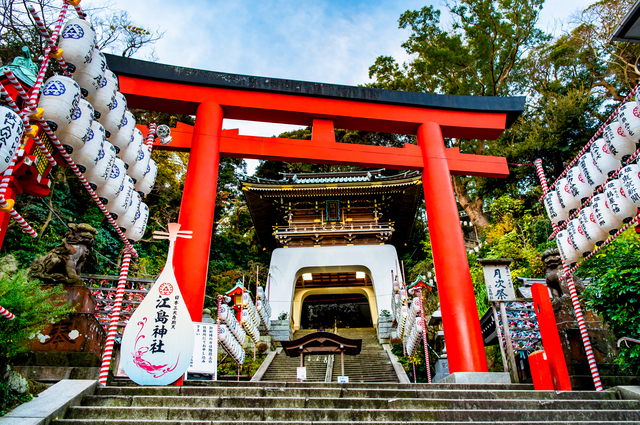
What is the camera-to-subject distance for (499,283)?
6258 mm

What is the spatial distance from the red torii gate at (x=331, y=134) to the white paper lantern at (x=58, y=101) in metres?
3.10

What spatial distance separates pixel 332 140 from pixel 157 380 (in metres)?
5.37

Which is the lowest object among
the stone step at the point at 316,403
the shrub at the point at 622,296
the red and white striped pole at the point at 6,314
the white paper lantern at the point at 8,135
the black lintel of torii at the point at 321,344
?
the stone step at the point at 316,403

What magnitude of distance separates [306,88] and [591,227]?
562 cm

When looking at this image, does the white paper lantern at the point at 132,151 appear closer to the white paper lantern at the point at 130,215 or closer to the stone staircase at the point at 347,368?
the white paper lantern at the point at 130,215

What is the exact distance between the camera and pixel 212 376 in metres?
6.94

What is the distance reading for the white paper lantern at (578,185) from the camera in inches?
186

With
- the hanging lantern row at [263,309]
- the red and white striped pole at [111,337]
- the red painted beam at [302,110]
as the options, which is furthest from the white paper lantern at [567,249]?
the hanging lantern row at [263,309]

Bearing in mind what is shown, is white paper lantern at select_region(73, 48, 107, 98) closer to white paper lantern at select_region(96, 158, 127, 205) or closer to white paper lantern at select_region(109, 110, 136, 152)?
white paper lantern at select_region(109, 110, 136, 152)

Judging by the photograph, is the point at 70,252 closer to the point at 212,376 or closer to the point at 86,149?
the point at 86,149

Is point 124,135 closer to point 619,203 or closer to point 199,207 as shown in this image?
point 199,207

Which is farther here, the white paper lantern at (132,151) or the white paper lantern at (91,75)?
the white paper lantern at (132,151)

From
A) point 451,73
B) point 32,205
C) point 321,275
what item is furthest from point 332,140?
point 451,73

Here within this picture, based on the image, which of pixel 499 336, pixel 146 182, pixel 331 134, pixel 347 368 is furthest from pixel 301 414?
pixel 347 368
